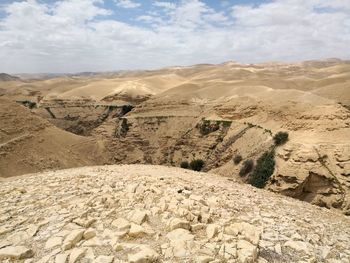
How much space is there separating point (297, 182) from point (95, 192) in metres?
11.4

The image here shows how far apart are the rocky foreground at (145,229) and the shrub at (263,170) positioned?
29.5ft

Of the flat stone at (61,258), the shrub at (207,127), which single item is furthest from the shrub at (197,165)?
the flat stone at (61,258)

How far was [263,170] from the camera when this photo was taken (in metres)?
19.6

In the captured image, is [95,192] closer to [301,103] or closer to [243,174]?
[243,174]

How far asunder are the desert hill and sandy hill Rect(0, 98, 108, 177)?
124cm

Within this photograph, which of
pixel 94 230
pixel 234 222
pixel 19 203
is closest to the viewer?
pixel 94 230

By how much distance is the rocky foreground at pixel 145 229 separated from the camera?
589 centimetres

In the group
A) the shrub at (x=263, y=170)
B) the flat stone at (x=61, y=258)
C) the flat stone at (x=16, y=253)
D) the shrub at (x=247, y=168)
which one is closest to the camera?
the flat stone at (x=61, y=258)

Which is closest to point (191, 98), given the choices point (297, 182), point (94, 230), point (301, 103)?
point (301, 103)

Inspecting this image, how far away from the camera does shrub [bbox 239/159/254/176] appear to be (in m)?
21.2

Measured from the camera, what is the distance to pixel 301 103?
77.5ft

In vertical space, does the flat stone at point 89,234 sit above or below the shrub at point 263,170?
above

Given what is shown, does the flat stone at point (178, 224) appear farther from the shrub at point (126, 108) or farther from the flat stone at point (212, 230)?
the shrub at point (126, 108)

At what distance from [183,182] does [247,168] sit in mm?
10367
